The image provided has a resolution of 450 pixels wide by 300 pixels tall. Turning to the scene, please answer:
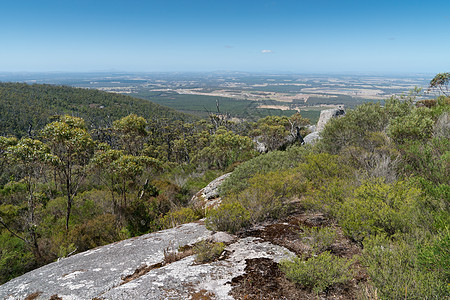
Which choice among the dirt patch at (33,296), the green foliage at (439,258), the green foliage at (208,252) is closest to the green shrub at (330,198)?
the green foliage at (439,258)

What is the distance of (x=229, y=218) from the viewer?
6.46 m

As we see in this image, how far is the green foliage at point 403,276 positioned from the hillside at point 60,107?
9007cm

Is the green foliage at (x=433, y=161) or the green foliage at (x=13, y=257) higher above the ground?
the green foliage at (x=433, y=161)

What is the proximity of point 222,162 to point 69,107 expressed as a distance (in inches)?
4384

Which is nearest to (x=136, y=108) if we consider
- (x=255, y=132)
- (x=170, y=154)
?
(x=170, y=154)

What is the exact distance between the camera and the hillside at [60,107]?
3314 inches

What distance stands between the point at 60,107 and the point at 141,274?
428 ft

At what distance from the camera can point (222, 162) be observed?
30.6 metres

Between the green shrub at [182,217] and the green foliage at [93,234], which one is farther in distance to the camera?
the green foliage at [93,234]

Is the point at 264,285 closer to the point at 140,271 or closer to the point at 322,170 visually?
the point at 140,271

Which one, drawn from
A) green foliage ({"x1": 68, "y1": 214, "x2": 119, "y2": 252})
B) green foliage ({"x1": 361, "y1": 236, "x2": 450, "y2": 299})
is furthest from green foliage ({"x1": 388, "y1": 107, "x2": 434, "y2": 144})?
green foliage ({"x1": 68, "y1": 214, "x2": 119, "y2": 252})

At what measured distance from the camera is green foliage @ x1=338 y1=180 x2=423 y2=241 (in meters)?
4.91

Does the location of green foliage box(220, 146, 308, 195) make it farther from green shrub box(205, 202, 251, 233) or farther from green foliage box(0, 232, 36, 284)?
green foliage box(0, 232, 36, 284)

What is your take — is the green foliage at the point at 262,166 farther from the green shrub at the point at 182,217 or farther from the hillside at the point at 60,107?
the hillside at the point at 60,107
